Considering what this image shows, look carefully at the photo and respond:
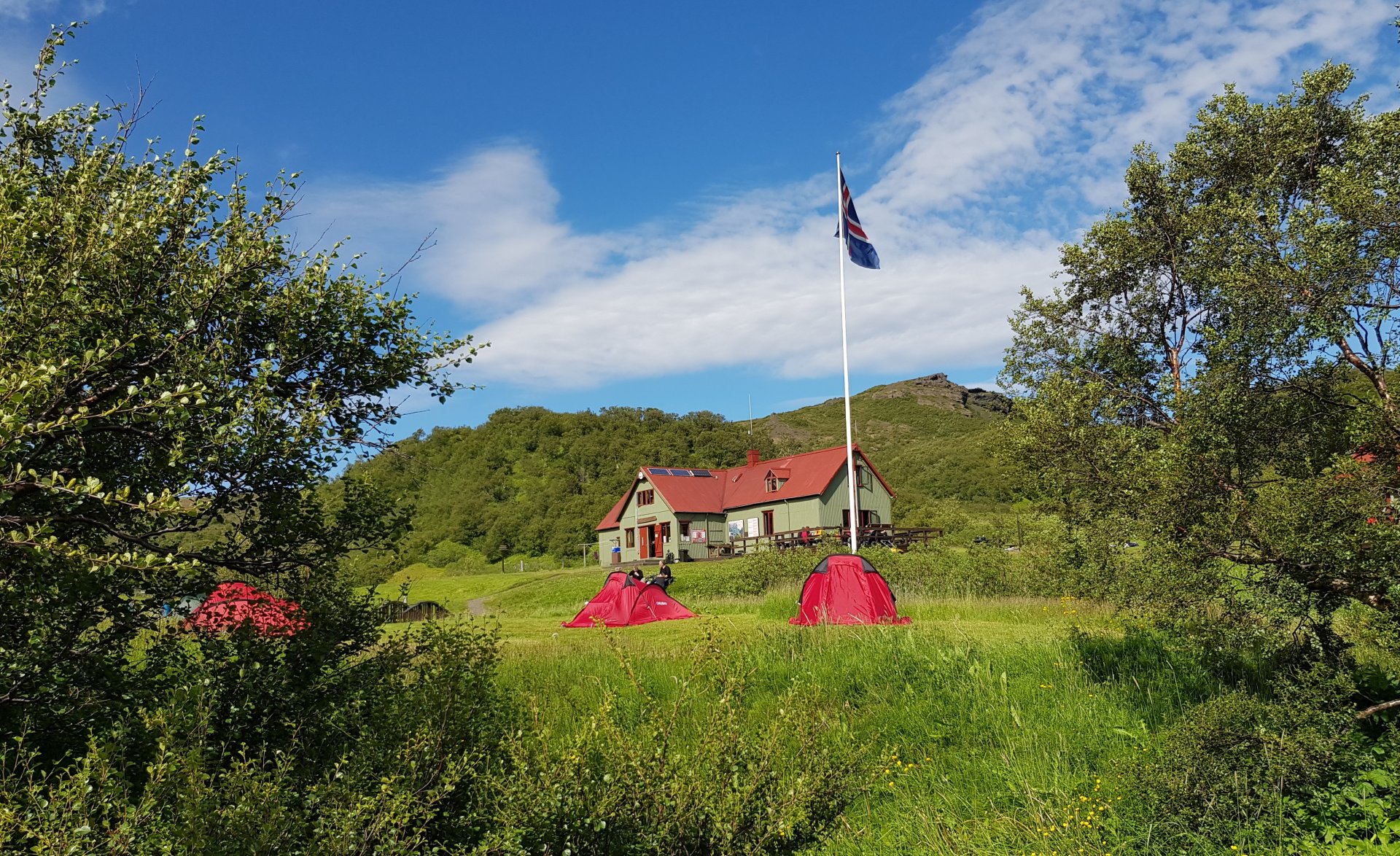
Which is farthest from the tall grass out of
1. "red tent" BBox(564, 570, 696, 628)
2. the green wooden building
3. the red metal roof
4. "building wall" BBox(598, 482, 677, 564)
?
"building wall" BBox(598, 482, 677, 564)

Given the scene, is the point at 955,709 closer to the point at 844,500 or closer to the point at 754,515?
the point at 844,500

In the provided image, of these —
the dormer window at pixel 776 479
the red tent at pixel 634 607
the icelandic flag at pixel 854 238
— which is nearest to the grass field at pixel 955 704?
the red tent at pixel 634 607

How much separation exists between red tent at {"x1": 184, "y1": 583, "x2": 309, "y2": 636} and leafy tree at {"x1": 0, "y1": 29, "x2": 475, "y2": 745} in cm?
15

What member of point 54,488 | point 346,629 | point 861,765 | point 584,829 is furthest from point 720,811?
point 54,488

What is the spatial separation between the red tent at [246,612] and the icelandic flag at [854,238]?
19.6 meters

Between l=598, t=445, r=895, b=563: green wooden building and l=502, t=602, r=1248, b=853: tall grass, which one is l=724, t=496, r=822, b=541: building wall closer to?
l=598, t=445, r=895, b=563: green wooden building

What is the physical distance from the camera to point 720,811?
263 inches

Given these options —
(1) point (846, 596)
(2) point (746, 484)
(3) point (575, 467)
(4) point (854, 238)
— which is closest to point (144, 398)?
(1) point (846, 596)

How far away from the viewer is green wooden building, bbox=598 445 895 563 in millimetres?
44031

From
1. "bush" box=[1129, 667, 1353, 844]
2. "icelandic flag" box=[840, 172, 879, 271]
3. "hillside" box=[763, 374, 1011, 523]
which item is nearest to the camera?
"bush" box=[1129, 667, 1353, 844]

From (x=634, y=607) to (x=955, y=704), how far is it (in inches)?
451

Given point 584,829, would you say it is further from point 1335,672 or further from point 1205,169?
point 1205,169

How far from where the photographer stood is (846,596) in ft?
53.6

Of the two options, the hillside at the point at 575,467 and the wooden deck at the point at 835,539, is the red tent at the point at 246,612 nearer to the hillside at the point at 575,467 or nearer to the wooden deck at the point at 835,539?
the wooden deck at the point at 835,539
